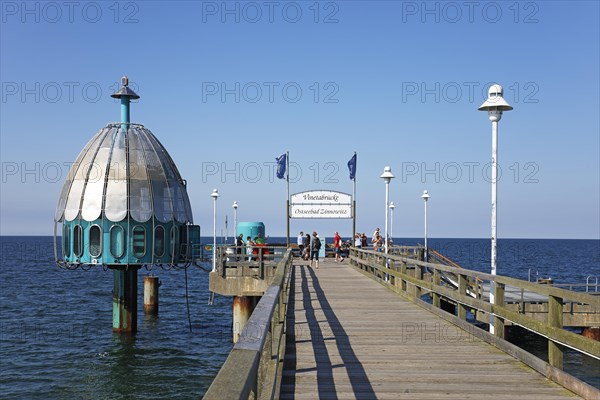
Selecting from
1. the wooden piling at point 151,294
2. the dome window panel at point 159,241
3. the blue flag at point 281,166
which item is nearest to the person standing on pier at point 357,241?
the blue flag at point 281,166

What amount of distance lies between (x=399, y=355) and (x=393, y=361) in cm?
44

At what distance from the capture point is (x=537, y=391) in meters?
7.34

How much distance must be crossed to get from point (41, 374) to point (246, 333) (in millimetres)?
19858

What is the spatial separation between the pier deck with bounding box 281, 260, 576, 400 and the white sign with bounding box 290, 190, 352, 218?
22121 mm

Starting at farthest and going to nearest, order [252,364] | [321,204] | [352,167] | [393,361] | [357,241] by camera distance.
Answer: [352,167], [357,241], [321,204], [393,361], [252,364]

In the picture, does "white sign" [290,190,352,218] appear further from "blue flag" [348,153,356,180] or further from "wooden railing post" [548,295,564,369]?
"wooden railing post" [548,295,564,369]

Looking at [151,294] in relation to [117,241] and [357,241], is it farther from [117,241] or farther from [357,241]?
[357,241]

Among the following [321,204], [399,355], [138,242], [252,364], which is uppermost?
[321,204]

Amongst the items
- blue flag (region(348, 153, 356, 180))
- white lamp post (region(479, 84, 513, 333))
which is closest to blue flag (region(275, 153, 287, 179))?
blue flag (region(348, 153, 356, 180))

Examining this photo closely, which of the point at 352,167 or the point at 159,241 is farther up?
the point at 352,167

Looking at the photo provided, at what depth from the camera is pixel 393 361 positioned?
29.7 ft

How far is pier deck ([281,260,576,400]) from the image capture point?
739 cm

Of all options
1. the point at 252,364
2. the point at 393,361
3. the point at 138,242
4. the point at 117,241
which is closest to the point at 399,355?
the point at 393,361

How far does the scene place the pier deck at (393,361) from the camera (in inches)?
291
